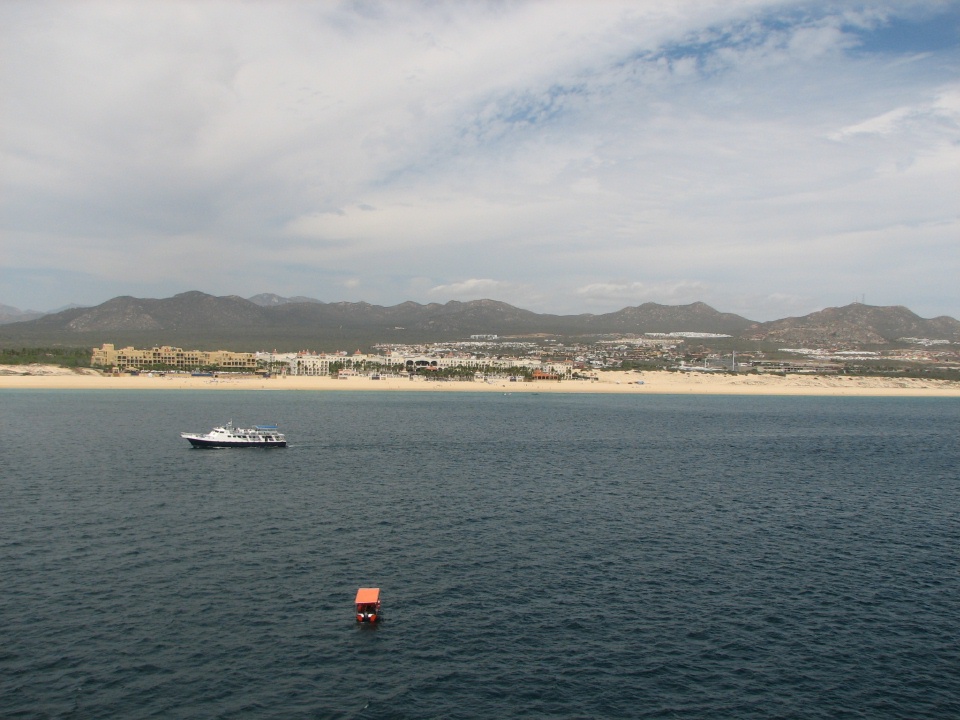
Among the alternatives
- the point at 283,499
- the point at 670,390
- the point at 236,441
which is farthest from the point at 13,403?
the point at 670,390

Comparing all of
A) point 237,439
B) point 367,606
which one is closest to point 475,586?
point 367,606

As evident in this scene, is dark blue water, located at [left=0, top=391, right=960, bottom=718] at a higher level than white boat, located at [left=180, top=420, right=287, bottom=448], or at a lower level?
lower

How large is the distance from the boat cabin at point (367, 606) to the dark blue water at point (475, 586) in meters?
0.50

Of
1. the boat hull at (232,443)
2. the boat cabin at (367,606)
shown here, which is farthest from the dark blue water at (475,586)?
the boat hull at (232,443)

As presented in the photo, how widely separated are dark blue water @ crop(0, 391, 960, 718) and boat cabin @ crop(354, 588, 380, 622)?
0.50m

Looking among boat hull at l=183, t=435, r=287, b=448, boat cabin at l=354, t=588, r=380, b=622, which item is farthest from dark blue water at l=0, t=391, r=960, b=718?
boat hull at l=183, t=435, r=287, b=448

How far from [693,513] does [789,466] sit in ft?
90.6

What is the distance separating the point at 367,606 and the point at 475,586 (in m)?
5.96

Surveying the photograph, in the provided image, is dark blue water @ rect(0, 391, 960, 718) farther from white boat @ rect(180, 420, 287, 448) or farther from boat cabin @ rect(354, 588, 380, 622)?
white boat @ rect(180, 420, 287, 448)

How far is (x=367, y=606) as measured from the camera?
28141 millimetres

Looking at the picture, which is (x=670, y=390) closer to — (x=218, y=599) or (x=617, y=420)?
(x=617, y=420)

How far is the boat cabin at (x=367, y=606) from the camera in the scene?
2795 centimetres

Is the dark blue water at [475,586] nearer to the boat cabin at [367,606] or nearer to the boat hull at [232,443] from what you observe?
the boat cabin at [367,606]

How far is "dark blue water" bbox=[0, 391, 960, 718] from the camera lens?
76.2 ft
